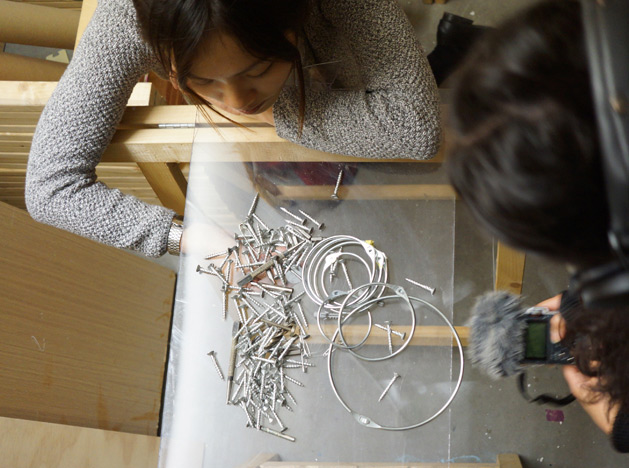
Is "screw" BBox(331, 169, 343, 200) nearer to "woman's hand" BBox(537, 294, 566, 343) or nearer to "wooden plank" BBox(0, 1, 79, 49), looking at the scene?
"woman's hand" BBox(537, 294, 566, 343)

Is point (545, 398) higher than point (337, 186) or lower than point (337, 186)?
lower

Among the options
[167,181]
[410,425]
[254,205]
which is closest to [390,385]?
[410,425]

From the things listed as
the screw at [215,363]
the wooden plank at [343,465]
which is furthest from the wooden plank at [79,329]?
the wooden plank at [343,465]

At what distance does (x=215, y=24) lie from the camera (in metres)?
0.65

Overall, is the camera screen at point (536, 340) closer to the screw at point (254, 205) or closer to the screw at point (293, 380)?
the screw at point (293, 380)

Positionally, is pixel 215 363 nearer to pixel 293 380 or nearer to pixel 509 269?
pixel 293 380

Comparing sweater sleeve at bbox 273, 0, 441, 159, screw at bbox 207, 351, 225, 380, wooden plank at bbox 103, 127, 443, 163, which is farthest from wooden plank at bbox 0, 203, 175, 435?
sweater sleeve at bbox 273, 0, 441, 159

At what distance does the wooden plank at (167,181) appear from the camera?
42.9 inches

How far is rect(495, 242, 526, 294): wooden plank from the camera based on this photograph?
3.33ft

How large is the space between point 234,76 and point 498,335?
54 centimetres

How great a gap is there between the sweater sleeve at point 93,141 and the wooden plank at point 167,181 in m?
0.12

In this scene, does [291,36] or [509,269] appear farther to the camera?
[509,269]

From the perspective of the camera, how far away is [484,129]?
38 centimetres

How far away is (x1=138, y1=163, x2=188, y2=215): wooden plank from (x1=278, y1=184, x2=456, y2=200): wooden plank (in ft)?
0.84
